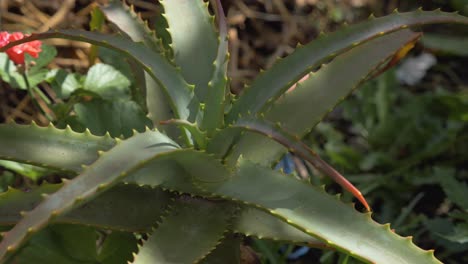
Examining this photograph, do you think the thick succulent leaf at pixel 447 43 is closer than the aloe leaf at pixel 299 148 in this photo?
No

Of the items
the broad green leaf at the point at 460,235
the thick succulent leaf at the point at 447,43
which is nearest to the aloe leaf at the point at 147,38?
the broad green leaf at the point at 460,235

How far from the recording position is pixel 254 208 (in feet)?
3.59

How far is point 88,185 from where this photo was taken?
2.81ft

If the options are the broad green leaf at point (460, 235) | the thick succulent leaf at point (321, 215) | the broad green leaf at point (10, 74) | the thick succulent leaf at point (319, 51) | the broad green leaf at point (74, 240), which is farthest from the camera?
the broad green leaf at point (10, 74)

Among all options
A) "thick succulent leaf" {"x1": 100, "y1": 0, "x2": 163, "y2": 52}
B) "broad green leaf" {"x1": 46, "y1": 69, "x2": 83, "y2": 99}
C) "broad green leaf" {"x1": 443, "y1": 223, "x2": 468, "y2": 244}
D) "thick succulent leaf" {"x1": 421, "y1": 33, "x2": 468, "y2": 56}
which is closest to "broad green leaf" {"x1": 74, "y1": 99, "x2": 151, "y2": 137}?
"broad green leaf" {"x1": 46, "y1": 69, "x2": 83, "y2": 99}

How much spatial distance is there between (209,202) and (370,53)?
1.24ft

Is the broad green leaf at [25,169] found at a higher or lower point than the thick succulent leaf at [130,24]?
lower

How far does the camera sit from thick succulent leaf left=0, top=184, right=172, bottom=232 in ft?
3.55

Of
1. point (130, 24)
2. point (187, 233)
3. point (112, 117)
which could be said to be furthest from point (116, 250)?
point (130, 24)

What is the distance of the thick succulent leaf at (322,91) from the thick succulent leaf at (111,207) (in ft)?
0.55

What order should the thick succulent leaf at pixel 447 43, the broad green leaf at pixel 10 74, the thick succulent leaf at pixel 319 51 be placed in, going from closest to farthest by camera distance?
the thick succulent leaf at pixel 319 51 < the broad green leaf at pixel 10 74 < the thick succulent leaf at pixel 447 43

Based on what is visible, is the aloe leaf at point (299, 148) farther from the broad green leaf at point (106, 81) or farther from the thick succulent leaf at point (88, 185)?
the broad green leaf at point (106, 81)

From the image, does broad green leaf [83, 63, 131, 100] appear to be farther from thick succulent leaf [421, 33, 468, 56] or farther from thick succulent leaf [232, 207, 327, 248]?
thick succulent leaf [421, 33, 468, 56]

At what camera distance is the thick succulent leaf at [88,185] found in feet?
2.66
